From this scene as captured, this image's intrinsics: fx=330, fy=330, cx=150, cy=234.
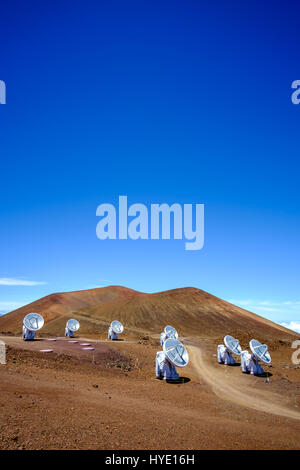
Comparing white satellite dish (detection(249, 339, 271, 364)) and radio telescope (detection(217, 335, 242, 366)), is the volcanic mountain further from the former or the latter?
white satellite dish (detection(249, 339, 271, 364))

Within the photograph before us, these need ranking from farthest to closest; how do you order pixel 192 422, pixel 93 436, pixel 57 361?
pixel 57 361, pixel 192 422, pixel 93 436

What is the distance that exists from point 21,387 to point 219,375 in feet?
68.8

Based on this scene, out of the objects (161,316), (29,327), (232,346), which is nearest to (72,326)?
(29,327)

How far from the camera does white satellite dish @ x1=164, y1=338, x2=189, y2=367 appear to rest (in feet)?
84.2

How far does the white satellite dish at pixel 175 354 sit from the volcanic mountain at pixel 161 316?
52045 mm

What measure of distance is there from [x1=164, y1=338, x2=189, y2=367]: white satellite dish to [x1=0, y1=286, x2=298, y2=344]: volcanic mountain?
5205 cm

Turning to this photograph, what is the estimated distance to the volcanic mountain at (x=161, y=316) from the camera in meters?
87.4

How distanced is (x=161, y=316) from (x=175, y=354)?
73.8 meters

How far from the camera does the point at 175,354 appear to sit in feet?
86.4

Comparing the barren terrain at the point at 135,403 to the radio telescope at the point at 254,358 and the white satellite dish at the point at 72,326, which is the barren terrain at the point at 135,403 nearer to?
the radio telescope at the point at 254,358
